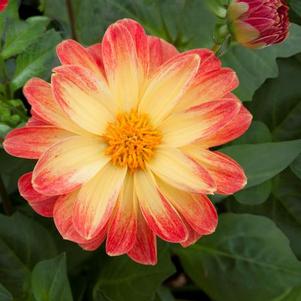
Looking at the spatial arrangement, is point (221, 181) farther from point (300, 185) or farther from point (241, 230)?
point (300, 185)

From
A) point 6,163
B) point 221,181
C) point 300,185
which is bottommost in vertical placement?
point 300,185

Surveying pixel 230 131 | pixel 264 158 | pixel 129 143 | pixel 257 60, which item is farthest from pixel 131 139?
pixel 257 60

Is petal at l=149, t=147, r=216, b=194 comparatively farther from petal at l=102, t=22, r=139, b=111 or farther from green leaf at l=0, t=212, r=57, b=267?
green leaf at l=0, t=212, r=57, b=267

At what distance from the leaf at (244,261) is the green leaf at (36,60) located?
333 millimetres

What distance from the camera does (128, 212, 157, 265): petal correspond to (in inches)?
25.7

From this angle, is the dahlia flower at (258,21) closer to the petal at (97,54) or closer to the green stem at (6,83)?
the petal at (97,54)

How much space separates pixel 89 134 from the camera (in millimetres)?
662

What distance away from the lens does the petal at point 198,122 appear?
2.00ft

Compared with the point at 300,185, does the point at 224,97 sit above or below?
above

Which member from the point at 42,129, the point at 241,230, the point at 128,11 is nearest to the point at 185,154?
the point at 42,129

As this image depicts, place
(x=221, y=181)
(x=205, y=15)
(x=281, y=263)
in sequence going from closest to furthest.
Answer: (x=221, y=181), (x=281, y=263), (x=205, y=15)

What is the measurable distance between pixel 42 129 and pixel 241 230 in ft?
1.19

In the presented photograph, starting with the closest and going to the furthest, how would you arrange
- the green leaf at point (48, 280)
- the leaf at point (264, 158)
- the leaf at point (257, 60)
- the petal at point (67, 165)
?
the petal at point (67, 165) < the green leaf at point (48, 280) < the leaf at point (264, 158) < the leaf at point (257, 60)

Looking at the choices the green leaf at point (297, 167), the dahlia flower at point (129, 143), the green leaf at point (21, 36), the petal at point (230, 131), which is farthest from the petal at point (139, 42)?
the green leaf at point (297, 167)
